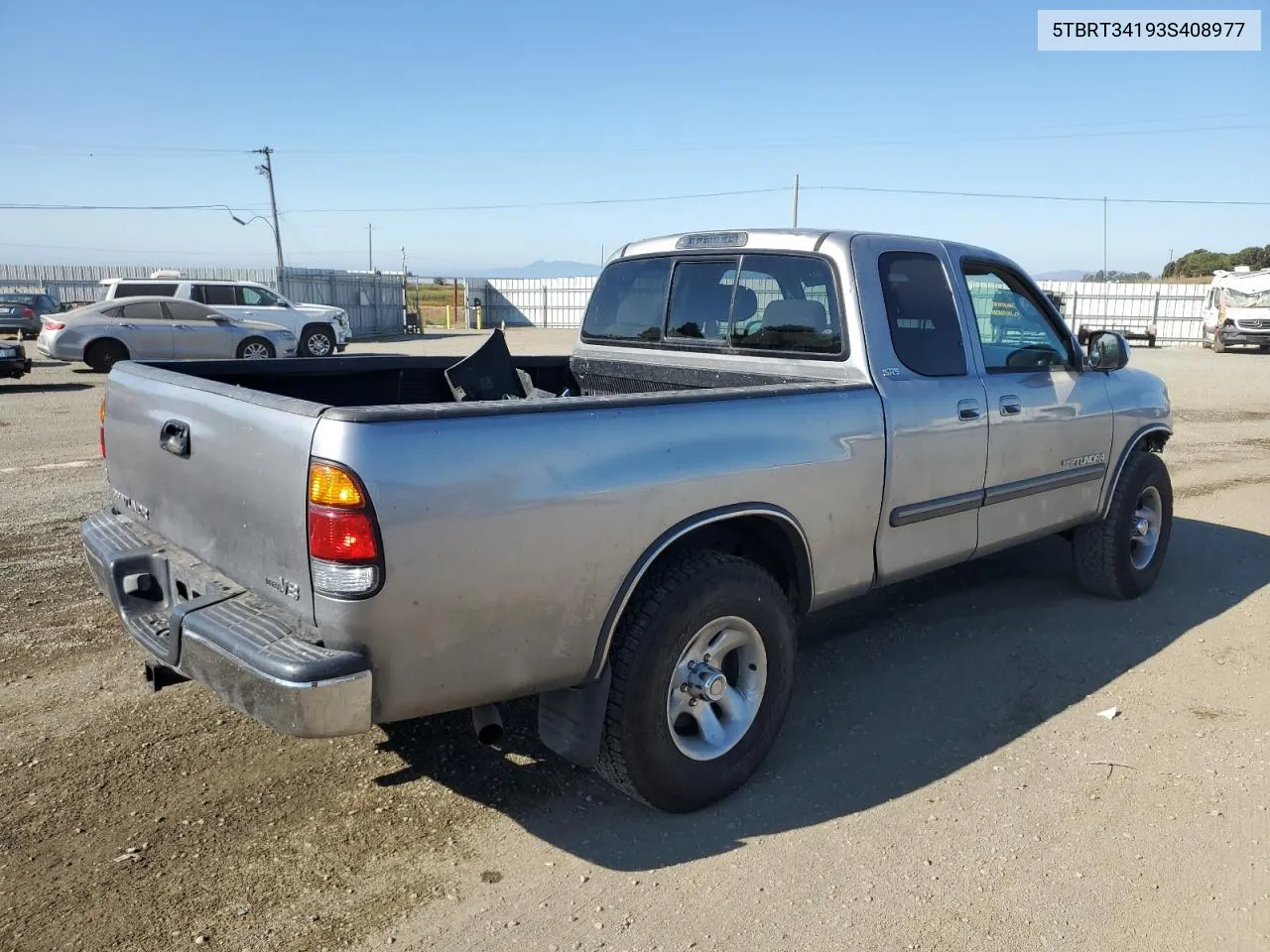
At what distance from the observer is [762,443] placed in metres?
3.36

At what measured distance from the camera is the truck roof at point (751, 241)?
4.19m

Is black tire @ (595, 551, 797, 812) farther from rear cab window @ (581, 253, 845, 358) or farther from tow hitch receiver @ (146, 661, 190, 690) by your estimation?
tow hitch receiver @ (146, 661, 190, 690)

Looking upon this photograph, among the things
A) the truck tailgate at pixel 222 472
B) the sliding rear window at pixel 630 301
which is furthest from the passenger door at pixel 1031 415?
the truck tailgate at pixel 222 472

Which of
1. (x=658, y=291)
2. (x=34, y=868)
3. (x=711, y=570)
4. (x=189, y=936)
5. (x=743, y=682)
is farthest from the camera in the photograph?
(x=658, y=291)

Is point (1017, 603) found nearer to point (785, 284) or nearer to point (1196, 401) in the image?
point (785, 284)

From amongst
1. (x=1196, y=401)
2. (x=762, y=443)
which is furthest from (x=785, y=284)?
(x=1196, y=401)

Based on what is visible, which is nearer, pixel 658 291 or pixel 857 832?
pixel 857 832

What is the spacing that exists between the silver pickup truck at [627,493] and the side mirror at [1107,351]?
0.02m

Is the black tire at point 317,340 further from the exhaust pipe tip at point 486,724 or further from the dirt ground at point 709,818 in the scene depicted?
the exhaust pipe tip at point 486,724

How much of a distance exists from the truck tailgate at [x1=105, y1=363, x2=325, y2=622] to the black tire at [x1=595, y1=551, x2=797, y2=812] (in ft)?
3.32

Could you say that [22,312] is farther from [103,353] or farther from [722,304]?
[722,304]

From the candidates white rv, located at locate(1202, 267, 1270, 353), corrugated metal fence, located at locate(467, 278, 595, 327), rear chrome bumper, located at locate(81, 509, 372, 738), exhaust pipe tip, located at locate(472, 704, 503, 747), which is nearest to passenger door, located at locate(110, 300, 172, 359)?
rear chrome bumper, located at locate(81, 509, 372, 738)

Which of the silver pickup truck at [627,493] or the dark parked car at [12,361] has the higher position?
the dark parked car at [12,361]

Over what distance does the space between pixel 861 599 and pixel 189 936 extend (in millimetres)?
3817
